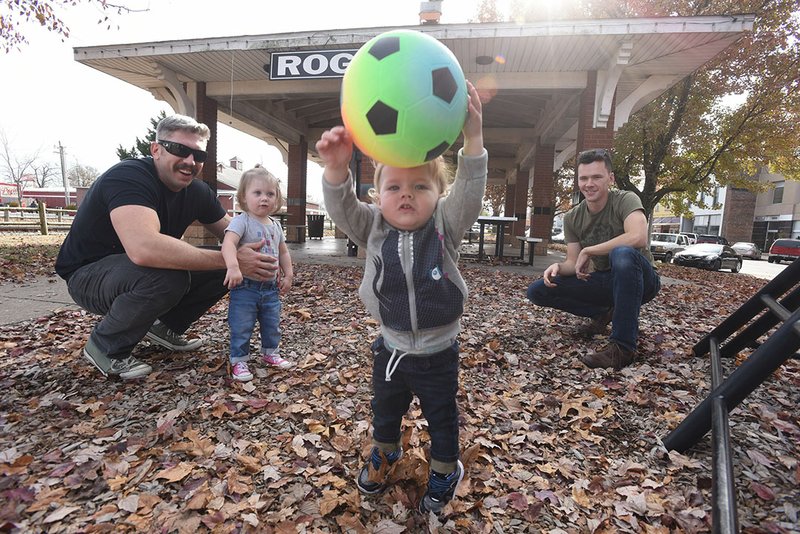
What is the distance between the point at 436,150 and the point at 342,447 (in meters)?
1.66

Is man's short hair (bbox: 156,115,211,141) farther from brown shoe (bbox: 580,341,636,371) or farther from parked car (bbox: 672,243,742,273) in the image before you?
parked car (bbox: 672,243,742,273)

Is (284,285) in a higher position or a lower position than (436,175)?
lower

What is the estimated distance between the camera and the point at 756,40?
45.3 ft

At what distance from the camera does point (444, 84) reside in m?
1.46

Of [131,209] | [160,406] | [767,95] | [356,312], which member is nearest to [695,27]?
[356,312]

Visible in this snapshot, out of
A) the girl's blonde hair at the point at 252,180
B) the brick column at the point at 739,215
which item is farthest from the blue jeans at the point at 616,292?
the brick column at the point at 739,215

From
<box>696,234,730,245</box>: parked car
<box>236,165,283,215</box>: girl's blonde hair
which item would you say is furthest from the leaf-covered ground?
<box>696,234,730,245</box>: parked car

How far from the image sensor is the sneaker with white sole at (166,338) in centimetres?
334

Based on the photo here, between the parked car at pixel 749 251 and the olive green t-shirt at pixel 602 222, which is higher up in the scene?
the olive green t-shirt at pixel 602 222

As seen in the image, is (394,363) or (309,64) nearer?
(394,363)

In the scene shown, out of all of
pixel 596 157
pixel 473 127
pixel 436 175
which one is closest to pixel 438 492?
pixel 436 175

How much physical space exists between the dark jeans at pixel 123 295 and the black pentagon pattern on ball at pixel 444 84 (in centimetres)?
232

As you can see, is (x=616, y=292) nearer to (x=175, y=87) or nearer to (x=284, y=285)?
(x=284, y=285)

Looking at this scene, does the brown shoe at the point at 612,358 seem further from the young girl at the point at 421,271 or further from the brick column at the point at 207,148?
the brick column at the point at 207,148
